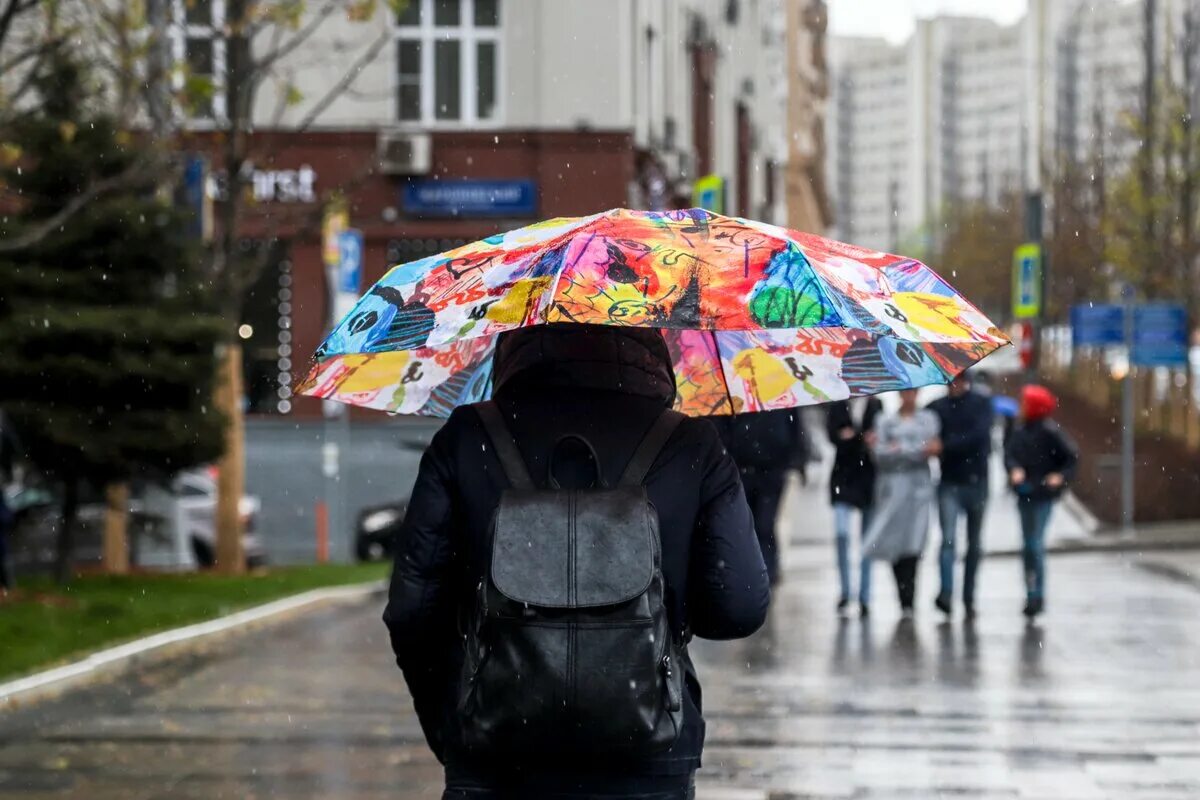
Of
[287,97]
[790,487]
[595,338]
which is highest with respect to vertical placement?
[287,97]

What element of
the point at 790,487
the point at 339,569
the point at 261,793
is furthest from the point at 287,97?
the point at 790,487

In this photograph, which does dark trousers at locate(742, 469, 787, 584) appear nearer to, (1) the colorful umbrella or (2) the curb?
(2) the curb

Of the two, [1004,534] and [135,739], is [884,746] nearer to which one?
[135,739]

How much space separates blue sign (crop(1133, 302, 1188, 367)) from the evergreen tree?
12477 mm

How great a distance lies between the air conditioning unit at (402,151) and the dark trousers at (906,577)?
62.4 ft

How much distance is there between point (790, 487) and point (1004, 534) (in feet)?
38.4

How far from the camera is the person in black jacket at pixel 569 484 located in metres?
4.17

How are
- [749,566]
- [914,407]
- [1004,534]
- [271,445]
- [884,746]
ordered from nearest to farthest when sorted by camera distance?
[749,566] < [884,746] < [914,407] < [1004,534] < [271,445]

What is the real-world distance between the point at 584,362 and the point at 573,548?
48 cm

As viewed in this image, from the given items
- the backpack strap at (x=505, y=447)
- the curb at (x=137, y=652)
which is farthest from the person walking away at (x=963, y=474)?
the backpack strap at (x=505, y=447)

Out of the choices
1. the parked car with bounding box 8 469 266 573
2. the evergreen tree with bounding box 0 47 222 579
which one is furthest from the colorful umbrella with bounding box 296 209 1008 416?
the parked car with bounding box 8 469 266 573

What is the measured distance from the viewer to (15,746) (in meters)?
9.45

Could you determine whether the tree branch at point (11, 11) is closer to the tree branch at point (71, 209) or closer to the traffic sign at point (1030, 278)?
the tree branch at point (71, 209)

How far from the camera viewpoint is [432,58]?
111ft
